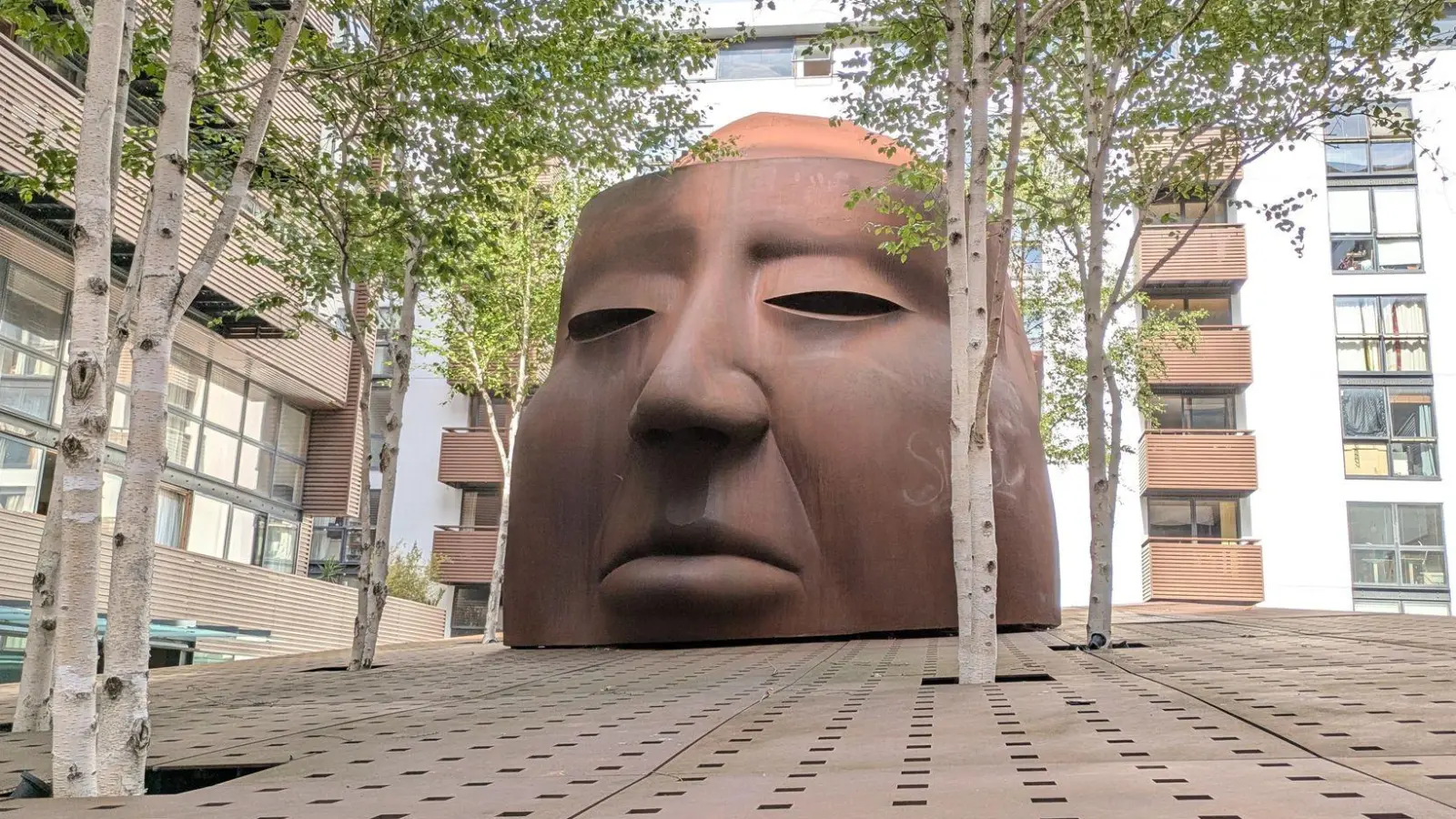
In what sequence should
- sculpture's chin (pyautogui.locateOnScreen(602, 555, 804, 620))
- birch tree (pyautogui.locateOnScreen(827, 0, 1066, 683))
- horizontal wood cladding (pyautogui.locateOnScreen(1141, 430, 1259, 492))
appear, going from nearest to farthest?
1. birch tree (pyautogui.locateOnScreen(827, 0, 1066, 683))
2. sculpture's chin (pyautogui.locateOnScreen(602, 555, 804, 620))
3. horizontal wood cladding (pyautogui.locateOnScreen(1141, 430, 1259, 492))

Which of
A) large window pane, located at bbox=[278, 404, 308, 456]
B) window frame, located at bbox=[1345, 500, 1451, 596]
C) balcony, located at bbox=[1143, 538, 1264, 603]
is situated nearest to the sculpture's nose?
large window pane, located at bbox=[278, 404, 308, 456]

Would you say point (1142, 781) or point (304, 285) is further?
point (304, 285)

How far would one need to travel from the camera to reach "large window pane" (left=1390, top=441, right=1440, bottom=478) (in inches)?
1055

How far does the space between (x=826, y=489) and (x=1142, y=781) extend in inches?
320

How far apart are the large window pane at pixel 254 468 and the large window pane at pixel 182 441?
1.50 meters

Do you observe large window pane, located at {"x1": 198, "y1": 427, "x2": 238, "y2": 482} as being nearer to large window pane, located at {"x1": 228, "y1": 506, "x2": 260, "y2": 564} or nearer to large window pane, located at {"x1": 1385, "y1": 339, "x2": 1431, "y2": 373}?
large window pane, located at {"x1": 228, "y1": 506, "x2": 260, "y2": 564}

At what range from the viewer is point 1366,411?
88.9ft

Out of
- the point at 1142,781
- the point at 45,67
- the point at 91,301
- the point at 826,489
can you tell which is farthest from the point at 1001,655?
the point at 45,67

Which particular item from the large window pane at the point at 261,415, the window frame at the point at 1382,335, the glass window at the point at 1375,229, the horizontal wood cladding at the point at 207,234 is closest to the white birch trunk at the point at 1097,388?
the horizontal wood cladding at the point at 207,234

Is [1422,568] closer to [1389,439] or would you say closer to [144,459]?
[1389,439]

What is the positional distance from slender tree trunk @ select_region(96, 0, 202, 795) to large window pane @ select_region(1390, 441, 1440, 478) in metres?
27.0

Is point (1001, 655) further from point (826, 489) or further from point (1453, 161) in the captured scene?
point (1453, 161)

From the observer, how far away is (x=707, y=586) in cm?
1110

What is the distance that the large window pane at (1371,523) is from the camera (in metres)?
26.4
